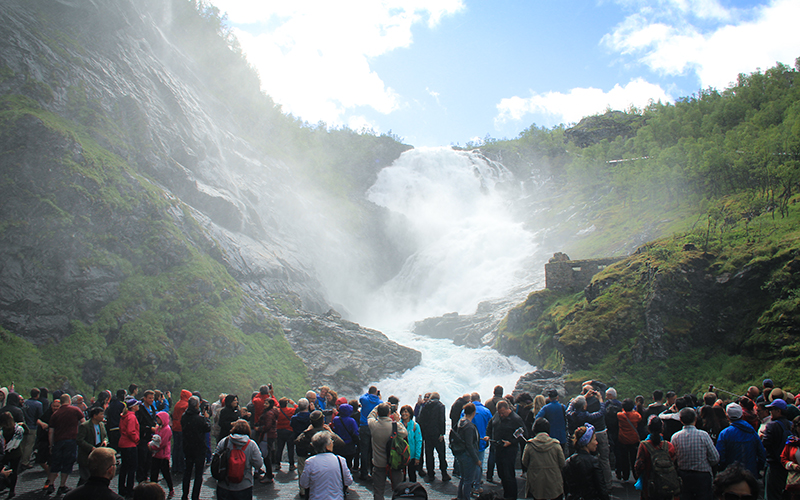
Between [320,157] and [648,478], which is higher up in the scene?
[320,157]

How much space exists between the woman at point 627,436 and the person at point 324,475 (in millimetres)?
6824

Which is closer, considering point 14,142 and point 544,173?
A: point 14,142

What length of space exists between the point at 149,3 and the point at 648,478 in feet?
198

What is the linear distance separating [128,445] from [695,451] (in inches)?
400

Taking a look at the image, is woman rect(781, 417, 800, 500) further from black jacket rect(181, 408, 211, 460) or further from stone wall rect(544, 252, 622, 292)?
stone wall rect(544, 252, 622, 292)

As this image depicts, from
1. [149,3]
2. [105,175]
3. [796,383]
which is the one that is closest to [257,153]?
[149,3]

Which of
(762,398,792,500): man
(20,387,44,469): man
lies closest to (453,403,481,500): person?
(762,398,792,500): man

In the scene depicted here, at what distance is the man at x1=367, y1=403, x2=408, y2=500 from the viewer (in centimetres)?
755

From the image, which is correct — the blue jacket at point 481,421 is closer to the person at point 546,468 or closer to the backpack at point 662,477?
the person at point 546,468

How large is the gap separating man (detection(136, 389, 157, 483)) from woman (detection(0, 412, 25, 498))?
2.01 metres

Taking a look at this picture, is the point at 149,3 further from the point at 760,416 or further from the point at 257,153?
the point at 760,416

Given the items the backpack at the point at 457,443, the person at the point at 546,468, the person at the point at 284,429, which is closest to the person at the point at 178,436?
the person at the point at 284,429

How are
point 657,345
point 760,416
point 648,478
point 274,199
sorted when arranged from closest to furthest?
1. point 648,478
2. point 760,416
3. point 657,345
4. point 274,199

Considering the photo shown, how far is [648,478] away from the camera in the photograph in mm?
6410
